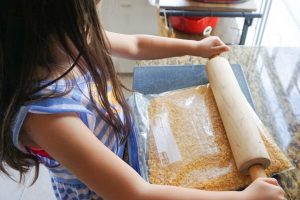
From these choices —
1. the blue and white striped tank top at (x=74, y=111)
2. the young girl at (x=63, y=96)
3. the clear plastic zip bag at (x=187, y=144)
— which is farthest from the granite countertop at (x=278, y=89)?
the blue and white striped tank top at (x=74, y=111)

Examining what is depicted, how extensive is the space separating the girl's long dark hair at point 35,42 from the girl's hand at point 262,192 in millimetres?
352

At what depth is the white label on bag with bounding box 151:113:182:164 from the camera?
0.61 m

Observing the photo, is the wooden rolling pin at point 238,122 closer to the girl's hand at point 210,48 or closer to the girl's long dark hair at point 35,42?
the girl's hand at point 210,48

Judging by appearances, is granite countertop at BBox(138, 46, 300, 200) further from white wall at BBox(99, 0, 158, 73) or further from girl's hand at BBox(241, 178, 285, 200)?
white wall at BBox(99, 0, 158, 73)

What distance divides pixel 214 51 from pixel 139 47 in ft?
0.70

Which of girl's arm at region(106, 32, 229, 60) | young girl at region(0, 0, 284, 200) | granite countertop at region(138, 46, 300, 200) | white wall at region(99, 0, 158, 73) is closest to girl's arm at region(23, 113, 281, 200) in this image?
young girl at region(0, 0, 284, 200)

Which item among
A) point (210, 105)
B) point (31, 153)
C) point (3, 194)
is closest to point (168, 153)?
point (210, 105)

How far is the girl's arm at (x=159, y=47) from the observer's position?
2.71 ft

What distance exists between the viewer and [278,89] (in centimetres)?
80

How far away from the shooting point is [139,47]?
0.85 meters

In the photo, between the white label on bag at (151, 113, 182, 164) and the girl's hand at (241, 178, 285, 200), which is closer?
the girl's hand at (241, 178, 285, 200)

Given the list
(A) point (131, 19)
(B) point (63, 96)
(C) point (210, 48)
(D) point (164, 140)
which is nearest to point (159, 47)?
(C) point (210, 48)

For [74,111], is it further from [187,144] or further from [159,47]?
[159,47]

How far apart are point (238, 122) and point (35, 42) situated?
0.43 m
